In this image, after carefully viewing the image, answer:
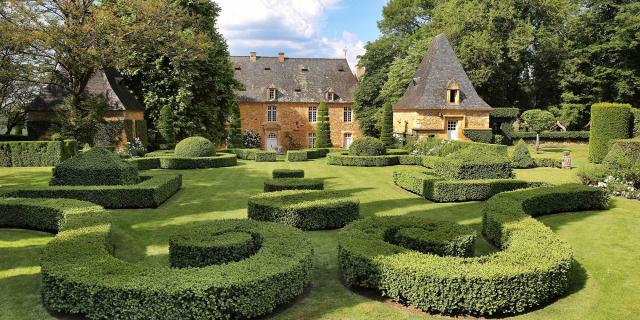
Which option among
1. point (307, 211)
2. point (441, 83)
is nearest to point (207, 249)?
point (307, 211)

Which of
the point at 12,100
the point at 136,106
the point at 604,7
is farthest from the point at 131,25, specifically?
the point at 604,7

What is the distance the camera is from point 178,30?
3238cm

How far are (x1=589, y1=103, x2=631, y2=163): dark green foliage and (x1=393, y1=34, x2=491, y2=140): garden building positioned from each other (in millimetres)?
11583

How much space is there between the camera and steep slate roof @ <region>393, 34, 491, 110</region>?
3637cm

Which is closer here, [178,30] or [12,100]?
[178,30]

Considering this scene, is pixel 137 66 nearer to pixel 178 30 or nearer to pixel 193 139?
pixel 178 30

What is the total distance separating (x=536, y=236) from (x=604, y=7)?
39.6m

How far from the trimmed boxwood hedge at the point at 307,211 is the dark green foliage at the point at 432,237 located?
237 cm

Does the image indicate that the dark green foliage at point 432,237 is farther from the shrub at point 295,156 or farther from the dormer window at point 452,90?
the dormer window at point 452,90

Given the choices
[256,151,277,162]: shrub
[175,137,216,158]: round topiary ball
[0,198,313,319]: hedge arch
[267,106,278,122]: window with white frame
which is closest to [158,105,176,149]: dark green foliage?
[175,137,216,158]: round topiary ball

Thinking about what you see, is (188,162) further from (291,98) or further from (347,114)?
(347,114)

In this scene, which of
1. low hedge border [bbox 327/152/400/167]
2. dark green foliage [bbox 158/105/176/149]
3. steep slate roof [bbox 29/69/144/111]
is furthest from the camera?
dark green foliage [bbox 158/105/176/149]

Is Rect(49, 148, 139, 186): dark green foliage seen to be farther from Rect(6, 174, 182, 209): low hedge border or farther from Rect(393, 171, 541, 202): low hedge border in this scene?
Rect(393, 171, 541, 202): low hedge border

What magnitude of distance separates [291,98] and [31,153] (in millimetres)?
29177
